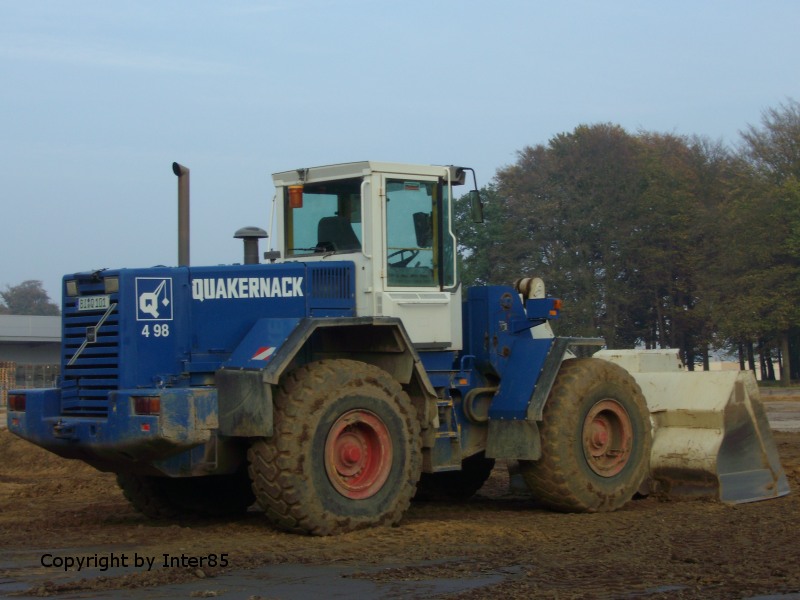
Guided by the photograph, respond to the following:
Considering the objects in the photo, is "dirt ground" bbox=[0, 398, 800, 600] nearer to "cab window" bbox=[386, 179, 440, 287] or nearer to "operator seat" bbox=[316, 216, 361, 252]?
"cab window" bbox=[386, 179, 440, 287]

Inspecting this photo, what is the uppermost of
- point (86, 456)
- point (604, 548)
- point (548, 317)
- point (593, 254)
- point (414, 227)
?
point (593, 254)

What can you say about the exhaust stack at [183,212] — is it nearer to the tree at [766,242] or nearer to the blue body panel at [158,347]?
the blue body panel at [158,347]

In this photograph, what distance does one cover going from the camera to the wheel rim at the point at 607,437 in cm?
1121

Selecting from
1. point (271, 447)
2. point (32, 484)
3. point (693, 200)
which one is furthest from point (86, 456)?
point (693, 200)

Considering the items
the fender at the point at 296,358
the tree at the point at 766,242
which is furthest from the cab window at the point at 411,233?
the tree at the point at 766,242

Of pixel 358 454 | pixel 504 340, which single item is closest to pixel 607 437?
pixel 504 340

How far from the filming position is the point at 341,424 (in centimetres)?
952

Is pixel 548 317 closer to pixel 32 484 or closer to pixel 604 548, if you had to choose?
pixel 604 548

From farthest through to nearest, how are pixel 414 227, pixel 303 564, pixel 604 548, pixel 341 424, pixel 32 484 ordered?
pixel 32 484
pixel 414 227
pixel 341 424
pixel 604 548
pixel 303 564

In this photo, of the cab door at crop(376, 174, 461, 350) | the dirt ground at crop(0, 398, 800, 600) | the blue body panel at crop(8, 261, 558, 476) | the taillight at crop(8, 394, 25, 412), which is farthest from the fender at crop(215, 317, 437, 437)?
the taillight at crop(8, 394, 25, 412)

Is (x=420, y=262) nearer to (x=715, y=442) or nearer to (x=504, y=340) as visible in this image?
(x=504, y=340)

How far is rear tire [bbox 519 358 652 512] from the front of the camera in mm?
10898

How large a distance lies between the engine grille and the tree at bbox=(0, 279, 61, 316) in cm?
11814

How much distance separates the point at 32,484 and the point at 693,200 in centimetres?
4739
